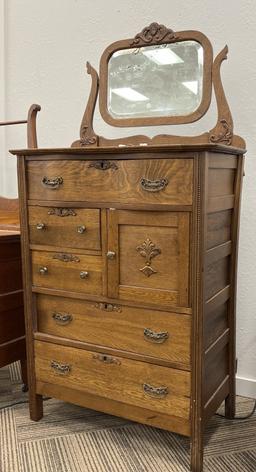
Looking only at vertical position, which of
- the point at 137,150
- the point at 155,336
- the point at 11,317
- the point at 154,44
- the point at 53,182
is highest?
the point at 154,44

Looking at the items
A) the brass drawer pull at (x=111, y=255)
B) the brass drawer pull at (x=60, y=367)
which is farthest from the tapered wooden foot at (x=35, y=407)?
the brass drawer pull at (x=111, y=255)

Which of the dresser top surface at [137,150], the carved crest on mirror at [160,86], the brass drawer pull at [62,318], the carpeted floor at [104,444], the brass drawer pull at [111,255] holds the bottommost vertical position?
the carpeted floor at [104,444]

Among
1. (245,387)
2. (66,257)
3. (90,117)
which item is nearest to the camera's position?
(66,257)

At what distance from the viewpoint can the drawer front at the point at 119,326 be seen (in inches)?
59.8

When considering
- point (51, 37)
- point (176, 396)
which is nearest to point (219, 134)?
point (176, 396)

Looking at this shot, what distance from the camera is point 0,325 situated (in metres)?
1.96

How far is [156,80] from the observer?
6.10ft

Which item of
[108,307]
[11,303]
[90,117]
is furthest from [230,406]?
[90,117]

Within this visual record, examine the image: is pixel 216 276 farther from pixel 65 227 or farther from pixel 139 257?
pixel 65 227

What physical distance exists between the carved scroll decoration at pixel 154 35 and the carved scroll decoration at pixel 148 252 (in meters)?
0.85

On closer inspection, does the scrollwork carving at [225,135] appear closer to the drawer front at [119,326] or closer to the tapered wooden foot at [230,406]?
the drawer front at [119,326]

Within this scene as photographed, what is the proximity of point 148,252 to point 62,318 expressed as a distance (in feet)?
1.54

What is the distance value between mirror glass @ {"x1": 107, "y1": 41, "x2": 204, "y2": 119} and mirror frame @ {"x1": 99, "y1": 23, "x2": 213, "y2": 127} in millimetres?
17

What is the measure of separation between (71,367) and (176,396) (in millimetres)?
438
